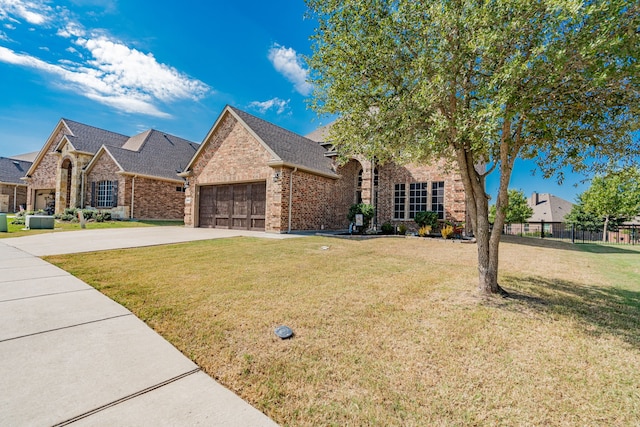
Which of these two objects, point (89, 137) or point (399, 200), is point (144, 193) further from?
point (399, 200)

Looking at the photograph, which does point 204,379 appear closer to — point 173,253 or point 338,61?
point 338,61

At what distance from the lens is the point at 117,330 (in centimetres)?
329

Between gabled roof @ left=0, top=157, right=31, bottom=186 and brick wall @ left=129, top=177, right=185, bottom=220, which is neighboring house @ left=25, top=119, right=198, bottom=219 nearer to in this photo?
brick wall @ left=129, top=177, right=185, bottom=220

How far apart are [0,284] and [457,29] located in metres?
9.08

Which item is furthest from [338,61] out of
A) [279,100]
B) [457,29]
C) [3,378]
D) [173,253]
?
[279,100]

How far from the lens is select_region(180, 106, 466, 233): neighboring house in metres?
14.5

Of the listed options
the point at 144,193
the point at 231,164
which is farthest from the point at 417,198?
the point at 144,193

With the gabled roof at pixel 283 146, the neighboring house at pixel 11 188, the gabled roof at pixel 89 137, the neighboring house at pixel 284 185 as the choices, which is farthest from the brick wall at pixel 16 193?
the gabled roof at pixel 283 146

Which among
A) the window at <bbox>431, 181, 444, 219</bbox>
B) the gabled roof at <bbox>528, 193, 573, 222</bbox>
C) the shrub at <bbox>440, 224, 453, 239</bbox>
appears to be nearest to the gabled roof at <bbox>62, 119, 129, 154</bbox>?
the window at <bbox>431, 181, 444, 219</bbox>

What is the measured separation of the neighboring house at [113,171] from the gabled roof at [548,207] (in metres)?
52.3

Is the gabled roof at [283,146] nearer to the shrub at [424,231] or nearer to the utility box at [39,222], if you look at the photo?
the shrub at [424,231]

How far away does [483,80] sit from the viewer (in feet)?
14.4

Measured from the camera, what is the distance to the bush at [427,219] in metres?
15.4

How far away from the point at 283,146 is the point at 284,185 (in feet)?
9.91
